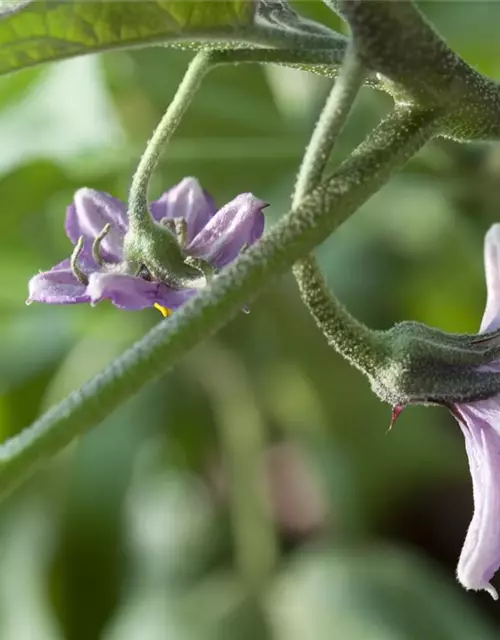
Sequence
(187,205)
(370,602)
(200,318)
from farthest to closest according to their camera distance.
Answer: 1. (370,602)
2. (187,205)
3. (200,318)

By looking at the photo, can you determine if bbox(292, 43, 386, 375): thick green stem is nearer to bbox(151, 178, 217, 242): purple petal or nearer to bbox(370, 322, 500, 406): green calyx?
bbox(370, 322, 500, 406): green calyx

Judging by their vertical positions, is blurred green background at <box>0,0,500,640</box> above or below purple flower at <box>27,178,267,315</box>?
below

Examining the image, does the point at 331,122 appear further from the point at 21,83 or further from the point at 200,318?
the point at 21,83

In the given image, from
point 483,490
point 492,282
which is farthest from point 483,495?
point 492,282

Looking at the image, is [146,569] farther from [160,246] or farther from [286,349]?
[160,246]

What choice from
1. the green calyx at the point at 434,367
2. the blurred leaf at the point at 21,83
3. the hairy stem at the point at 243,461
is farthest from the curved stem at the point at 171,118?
the hairy stem at the point at 243,461

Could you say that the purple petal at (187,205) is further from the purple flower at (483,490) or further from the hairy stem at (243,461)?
the hairy stem at (243,461)

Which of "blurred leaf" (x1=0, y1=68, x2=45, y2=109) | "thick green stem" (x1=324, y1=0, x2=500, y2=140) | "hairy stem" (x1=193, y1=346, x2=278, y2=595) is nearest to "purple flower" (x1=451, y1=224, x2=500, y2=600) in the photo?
"thick green stem" (x1=324, y1=0, x2=500, y2=140)
